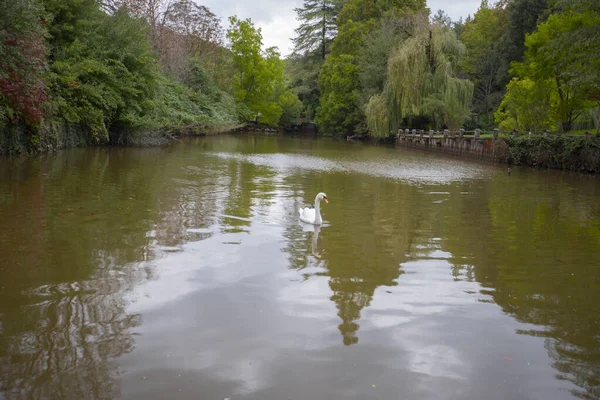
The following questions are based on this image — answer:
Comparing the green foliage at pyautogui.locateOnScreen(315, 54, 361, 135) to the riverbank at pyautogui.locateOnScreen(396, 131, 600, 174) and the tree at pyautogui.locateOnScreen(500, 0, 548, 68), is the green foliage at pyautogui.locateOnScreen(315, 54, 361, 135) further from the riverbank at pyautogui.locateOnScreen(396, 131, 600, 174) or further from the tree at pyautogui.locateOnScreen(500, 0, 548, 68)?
the riverbank at pyautogui.locateOnScreen(396, 131, 600, 174)

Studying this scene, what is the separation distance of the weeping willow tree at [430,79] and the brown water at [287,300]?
26.9 meters

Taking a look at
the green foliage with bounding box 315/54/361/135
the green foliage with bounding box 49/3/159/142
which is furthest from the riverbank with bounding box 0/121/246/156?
the green foliage with bounding box 315/54/361/135

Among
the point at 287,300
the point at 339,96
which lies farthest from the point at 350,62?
the point at 287,300

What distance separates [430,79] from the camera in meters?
37.6

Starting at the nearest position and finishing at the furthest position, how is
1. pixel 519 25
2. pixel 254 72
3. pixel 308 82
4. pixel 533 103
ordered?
1. pixel 533 103
2. pixel 519 25
3. pixel 254 72
4. pixel 308 82

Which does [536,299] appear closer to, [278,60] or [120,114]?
[120,114]

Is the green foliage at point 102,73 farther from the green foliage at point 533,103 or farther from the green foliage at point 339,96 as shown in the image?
the green foliage at point 339,96

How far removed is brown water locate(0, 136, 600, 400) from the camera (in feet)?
13.2

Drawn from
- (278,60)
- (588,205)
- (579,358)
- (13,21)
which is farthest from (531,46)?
(278,60)

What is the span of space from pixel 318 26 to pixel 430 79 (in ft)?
112

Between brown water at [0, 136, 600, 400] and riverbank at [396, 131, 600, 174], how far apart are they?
12.1 meters

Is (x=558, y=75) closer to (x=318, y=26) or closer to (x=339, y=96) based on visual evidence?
(x=339, y=96)

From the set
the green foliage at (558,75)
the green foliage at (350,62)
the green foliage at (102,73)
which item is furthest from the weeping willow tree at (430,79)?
the green foliage at (102,73)

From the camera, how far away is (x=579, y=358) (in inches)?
178
